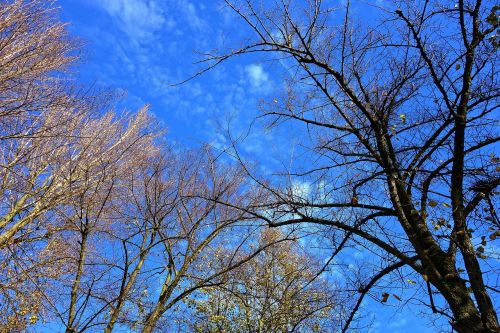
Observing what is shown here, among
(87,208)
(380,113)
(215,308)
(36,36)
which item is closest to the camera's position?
(380,113)

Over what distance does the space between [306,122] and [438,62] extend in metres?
1.57

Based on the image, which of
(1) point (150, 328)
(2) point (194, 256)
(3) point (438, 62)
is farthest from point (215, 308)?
(3) point (438, 62)

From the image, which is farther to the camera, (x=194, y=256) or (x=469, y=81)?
(x=194, y=256)

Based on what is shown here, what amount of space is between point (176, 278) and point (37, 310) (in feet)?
8.22

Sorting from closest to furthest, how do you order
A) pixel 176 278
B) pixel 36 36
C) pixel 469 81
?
pixel 469 81, pixel 36 36, pixel 176 278

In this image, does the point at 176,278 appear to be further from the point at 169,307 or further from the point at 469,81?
the point at 469,81

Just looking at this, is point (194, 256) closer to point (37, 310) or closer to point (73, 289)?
point (73, 289)

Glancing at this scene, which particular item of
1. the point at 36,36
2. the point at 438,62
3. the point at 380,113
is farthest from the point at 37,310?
the point at 438,62

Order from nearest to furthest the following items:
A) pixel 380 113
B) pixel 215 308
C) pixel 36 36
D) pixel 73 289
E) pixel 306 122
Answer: pixel 380 113
pixel 306 122
pixel 36 36
pixel 73 289
pixel 215 308

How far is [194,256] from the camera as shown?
8.34m

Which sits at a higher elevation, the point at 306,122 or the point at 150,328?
the point at 306,122

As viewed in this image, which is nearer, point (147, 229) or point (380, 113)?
point (380, 113)

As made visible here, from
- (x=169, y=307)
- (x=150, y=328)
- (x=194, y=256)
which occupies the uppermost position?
(x=194, y=256)

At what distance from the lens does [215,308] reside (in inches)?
493
